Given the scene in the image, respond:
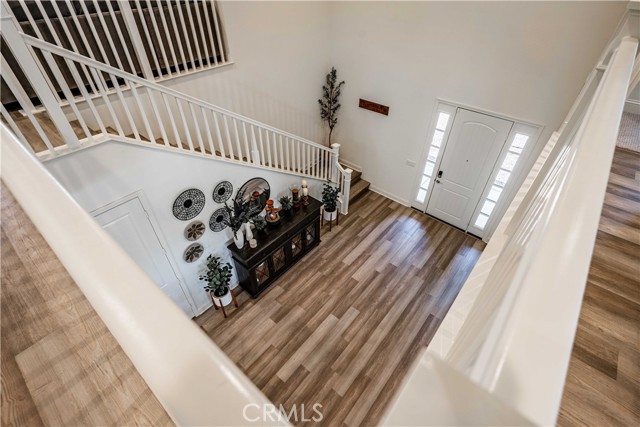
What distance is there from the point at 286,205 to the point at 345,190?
1.32 metres

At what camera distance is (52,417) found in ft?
2.00

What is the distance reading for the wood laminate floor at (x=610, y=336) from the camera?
1.13 metres

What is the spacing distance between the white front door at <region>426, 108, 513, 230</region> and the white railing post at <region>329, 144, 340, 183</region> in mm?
1673

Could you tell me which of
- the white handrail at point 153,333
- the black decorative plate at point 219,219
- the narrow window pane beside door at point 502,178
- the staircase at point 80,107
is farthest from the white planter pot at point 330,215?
the white handrail at point 153,333

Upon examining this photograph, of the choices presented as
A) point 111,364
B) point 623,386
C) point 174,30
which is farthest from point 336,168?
point 111,364

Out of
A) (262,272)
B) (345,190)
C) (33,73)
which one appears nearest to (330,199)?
A: (345,190)

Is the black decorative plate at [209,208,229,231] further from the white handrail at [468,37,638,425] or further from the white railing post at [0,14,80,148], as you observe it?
the white handrail at [468,37,638,425]

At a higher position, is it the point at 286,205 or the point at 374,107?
the point at 374,107

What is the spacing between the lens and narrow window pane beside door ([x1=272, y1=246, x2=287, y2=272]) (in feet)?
14.4

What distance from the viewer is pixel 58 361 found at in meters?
0.70

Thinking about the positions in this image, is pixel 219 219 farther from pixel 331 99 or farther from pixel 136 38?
pixel 331 99

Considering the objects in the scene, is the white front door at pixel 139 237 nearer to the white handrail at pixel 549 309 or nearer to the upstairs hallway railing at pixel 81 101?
the upstairs hallway railing at pixel 81 101

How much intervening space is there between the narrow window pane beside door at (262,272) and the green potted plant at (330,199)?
1.41 m


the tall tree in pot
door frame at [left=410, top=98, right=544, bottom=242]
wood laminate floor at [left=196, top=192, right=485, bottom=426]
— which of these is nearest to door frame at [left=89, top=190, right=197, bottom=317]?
wood laminate floor at [left=196, top=192, right=485, bottom=426]
